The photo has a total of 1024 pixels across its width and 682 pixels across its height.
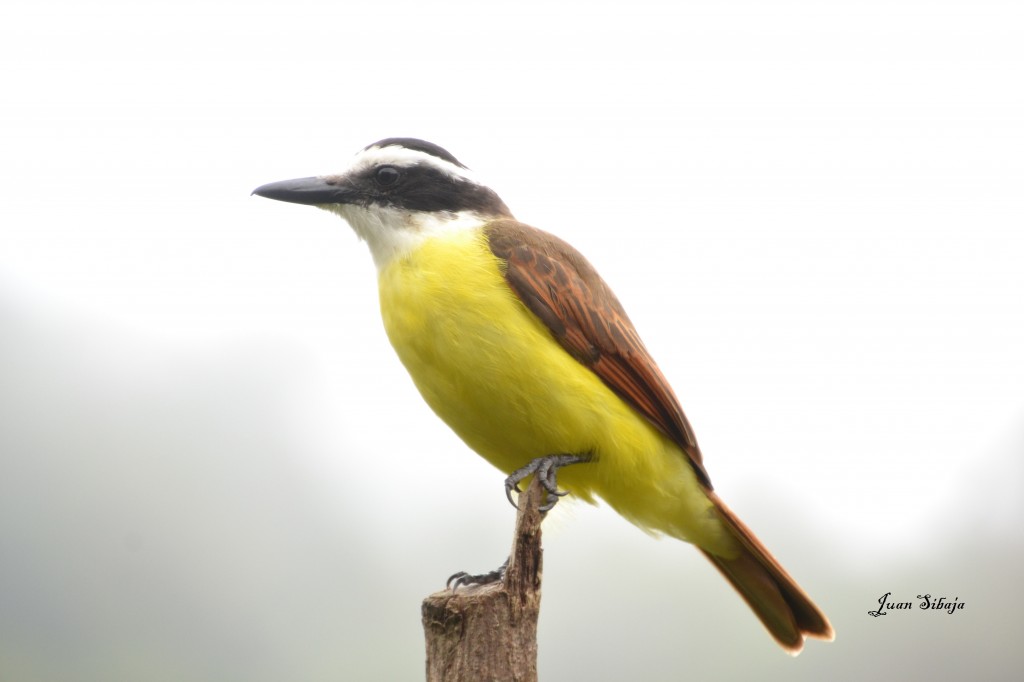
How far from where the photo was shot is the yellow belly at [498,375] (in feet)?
14.7

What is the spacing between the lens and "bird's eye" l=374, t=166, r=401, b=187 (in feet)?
17.0

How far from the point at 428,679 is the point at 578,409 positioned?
1.30 metres

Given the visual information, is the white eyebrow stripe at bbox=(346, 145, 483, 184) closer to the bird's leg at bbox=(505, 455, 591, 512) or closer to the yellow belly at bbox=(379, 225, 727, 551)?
the yellow belly at bbox=(379, 225, 727, 551)

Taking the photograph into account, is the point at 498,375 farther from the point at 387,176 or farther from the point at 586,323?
the point at 387,176

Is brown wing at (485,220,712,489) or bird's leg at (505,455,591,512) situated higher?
brown wing at (485,220,712,489)

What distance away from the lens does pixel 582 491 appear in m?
5.07

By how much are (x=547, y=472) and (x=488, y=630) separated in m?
0.91

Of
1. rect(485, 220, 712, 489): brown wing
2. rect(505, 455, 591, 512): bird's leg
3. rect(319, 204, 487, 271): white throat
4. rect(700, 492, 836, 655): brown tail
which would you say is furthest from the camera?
rect(700, 492, 836, 655): brown tail

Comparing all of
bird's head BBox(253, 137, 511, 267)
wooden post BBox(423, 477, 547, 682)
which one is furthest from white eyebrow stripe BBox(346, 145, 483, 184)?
wooden post BBox(423, 477, 547, 682)

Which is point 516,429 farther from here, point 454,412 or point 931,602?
point 931,602

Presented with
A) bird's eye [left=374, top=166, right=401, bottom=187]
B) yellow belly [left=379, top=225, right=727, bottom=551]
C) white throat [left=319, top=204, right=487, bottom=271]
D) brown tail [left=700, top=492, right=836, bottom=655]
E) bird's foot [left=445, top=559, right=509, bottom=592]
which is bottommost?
bird's foot [left=445, top=559, right=509, bottom=592]

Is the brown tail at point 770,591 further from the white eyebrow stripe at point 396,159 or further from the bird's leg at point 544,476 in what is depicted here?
the white eyebrow stripe at point 396,159

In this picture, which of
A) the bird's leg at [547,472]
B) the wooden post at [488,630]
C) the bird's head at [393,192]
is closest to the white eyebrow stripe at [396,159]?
the bird's head at [393,192]

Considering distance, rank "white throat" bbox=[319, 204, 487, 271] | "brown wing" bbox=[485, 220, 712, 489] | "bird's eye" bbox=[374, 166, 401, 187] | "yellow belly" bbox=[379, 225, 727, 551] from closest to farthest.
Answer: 1. "yellow belly" bbox=[379, 225, 727, 551]
2. "brown wing" bbox=[485, 220, 712, 489]
3. "white throat" bbox=[319, 204, 487, 271]
4. "bird's eye" bbox=[374, 166, 401, 187]
